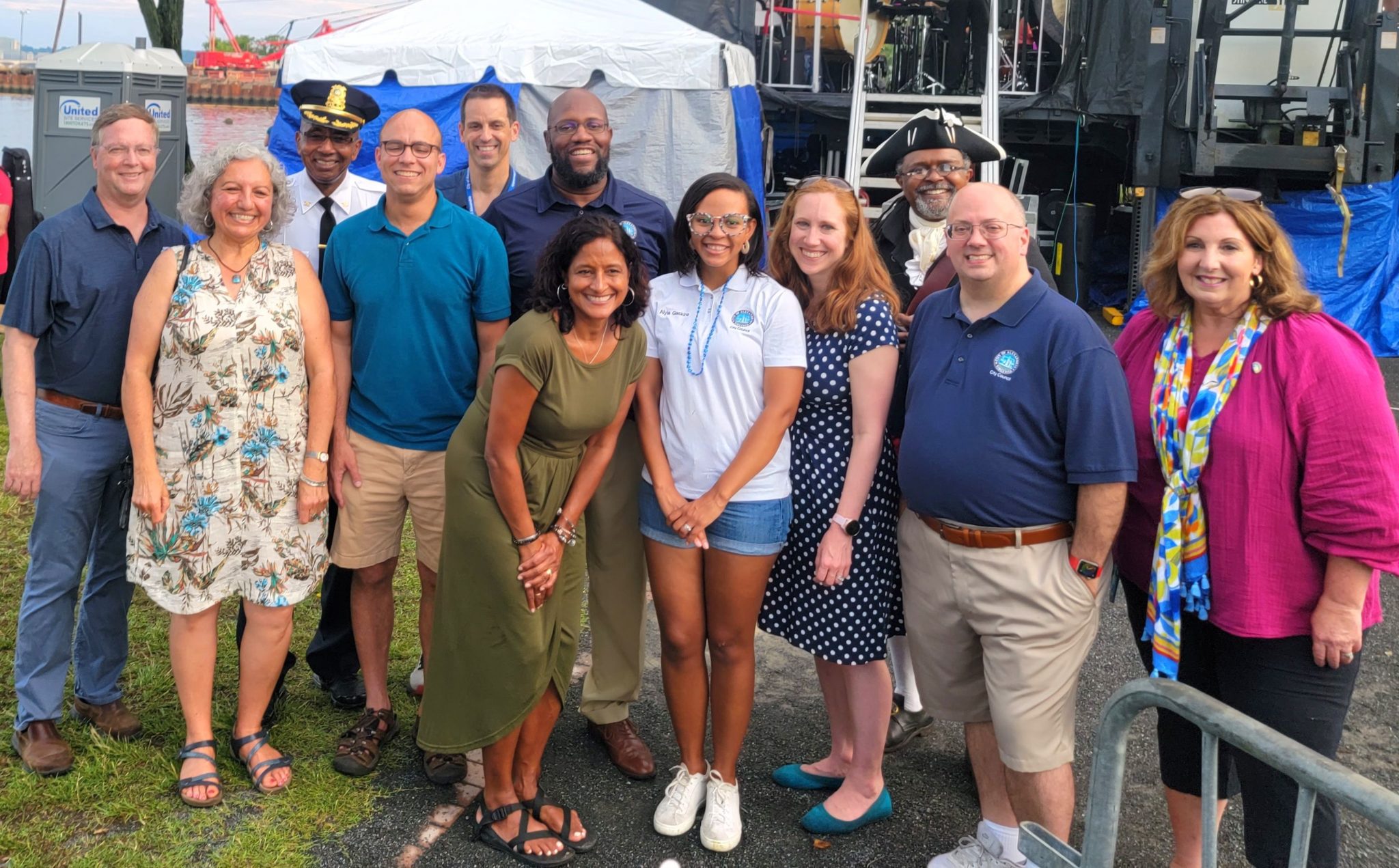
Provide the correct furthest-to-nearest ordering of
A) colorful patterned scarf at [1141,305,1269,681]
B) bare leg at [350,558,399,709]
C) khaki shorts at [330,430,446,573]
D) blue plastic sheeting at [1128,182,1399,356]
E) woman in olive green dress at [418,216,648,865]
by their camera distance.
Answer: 1. blue plastic sheeting at [1128,182,1399,356]
2. bare leg at [350,558,399,709]
3. khaki shorts at [330,430,446,573]
4. woman in olive green dress at [418,216,648,865]
5. colorful patterned scarf at [1141,305,1269,681]

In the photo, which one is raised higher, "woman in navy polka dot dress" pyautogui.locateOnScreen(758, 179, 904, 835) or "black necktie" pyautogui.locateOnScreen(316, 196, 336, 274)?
"black necktie" pyautogui.locateOnScreen(316, 196, 336, 274)

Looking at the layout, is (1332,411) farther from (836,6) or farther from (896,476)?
(836,6)

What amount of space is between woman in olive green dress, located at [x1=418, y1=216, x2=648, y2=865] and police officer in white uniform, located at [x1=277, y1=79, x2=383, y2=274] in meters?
1.17

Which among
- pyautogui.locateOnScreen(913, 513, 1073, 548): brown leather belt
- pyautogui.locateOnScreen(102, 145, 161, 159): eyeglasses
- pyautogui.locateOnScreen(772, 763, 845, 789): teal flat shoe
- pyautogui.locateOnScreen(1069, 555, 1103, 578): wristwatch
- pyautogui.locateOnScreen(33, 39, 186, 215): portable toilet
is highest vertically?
pyautogui.locateOnScreen(33, 39, 186, 215): portable toilet

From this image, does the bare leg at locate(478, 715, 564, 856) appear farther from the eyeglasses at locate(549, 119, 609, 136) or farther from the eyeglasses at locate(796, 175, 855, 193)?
the eyeglasses at locate(549, 119, 609, 136)

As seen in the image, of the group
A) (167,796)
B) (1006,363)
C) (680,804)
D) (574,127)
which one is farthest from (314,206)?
(1006,363)

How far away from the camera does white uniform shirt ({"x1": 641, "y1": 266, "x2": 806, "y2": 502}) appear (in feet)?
9.95

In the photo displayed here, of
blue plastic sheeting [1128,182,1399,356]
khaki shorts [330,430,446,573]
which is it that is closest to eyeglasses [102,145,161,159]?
khaki shorts [330,430,446,573]

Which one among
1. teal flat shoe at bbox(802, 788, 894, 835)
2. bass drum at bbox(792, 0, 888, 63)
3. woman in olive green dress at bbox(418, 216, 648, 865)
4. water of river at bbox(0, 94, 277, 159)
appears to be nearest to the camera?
woman in olive green dress at bbox(418, 216, 648, 865)

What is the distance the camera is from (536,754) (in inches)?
126

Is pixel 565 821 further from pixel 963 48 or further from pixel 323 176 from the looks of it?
pixel 963 48

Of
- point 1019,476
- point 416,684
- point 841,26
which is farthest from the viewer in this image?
point 841,26

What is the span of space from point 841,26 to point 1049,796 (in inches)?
380

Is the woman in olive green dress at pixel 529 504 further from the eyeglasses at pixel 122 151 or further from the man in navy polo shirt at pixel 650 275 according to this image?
the eyeglasses at pixel 122 151
